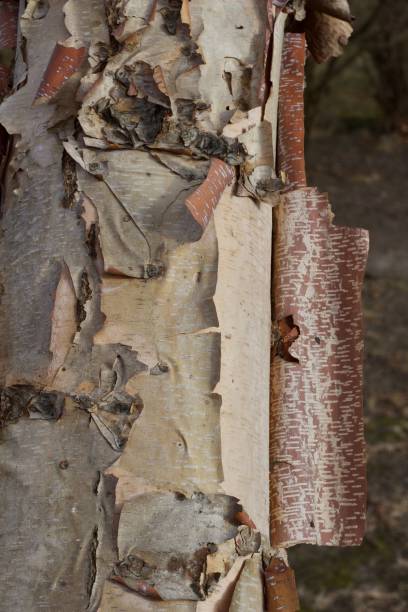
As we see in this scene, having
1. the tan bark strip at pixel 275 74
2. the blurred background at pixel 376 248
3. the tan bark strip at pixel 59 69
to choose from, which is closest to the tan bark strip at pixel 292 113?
the tan bark strip at pixel 275 74

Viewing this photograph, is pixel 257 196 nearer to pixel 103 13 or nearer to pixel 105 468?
pixel 103 13

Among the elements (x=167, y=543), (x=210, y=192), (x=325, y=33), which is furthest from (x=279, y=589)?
(x=325, y=33)

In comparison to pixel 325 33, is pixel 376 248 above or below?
above

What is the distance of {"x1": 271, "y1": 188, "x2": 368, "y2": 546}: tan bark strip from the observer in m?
1.32

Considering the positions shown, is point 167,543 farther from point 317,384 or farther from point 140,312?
point 317,384

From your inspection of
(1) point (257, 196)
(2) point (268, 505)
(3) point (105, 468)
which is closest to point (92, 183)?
(1) point (257, 196)

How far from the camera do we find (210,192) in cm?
118

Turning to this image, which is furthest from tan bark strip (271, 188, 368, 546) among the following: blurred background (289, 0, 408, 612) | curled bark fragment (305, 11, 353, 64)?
blurred background (289, 0, 408, 612)

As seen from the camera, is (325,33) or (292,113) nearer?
(292,113)

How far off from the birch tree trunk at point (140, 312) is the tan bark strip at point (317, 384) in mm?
15

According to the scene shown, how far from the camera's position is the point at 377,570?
364cm

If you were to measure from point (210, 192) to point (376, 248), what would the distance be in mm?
4383

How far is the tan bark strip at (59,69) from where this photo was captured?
4.03ft

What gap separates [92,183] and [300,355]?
423 mm
